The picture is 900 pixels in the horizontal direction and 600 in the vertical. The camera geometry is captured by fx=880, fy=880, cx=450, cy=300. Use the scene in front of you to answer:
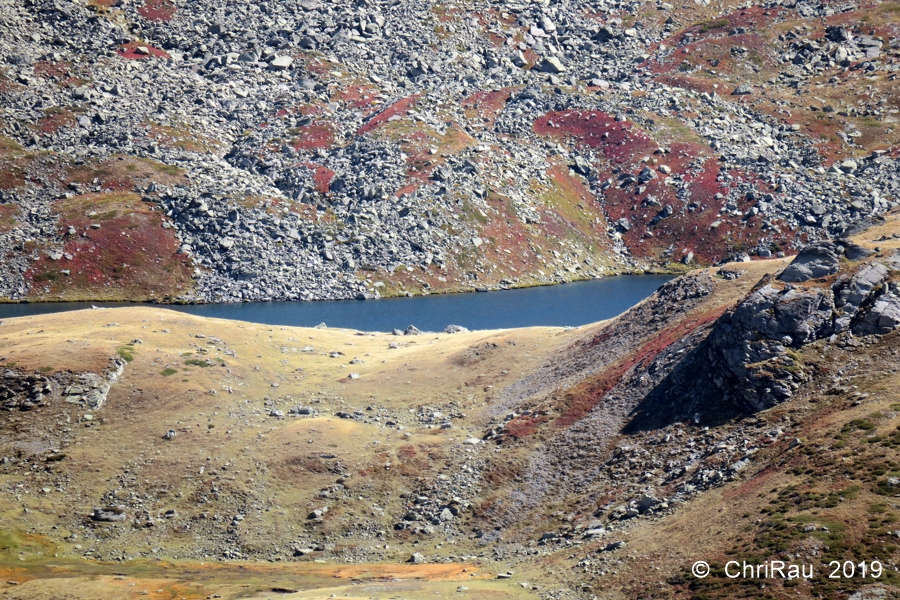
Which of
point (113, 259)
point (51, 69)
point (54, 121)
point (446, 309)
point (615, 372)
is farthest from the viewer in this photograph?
point (51, 69)

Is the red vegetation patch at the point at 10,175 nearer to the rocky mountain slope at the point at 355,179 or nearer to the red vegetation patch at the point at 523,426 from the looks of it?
the rocky mountain slope at the point at 355,179

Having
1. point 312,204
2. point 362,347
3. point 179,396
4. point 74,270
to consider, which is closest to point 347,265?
point 312,204

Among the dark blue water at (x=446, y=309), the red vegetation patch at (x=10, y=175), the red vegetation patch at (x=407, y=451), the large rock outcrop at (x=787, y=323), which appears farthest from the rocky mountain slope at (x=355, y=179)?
the large rock outcrop at (x=787, y=323)

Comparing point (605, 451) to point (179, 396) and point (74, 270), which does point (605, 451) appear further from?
point (74, 270)

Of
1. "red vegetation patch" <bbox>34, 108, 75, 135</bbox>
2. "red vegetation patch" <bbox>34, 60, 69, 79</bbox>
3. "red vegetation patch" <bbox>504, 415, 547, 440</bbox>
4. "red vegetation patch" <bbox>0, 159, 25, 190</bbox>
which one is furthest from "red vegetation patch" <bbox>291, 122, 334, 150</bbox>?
"red vegetation patch" <bbox>504, 415, 547, 440</bbox>

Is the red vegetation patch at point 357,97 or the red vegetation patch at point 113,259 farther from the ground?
the red vegetation patch at point 357,97

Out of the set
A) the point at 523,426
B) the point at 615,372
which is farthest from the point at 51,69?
the point at 615,372

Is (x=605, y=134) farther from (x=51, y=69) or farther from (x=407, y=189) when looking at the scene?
(x=51, y=69)
